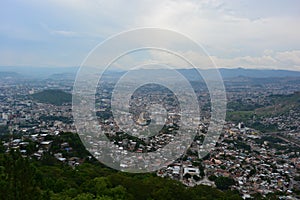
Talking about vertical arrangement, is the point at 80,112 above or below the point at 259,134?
above

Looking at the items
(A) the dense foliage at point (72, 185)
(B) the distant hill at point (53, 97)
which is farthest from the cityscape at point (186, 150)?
(B) the distant hill at point (53, 97)

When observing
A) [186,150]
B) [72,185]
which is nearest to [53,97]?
[186,150]

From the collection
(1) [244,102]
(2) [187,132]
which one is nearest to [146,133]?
(2) [187,132]

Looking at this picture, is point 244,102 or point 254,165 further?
point 244,102

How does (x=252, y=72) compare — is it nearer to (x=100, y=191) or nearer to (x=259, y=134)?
(x=259, y=134)

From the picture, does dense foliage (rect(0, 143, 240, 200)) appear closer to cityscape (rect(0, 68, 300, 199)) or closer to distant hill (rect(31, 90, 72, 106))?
cityscape (rect(0, 68, 300, 199))

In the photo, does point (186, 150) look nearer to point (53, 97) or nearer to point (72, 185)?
point (72, 185)

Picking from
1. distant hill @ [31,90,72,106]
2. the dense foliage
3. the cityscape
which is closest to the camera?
the dense foliage

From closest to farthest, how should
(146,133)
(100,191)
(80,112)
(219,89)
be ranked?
(219,89)
(80,112)
(100,191)
(146,133)

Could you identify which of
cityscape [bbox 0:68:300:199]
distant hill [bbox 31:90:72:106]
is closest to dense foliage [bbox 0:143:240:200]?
cityscape [bbox 0:68:300:199]
